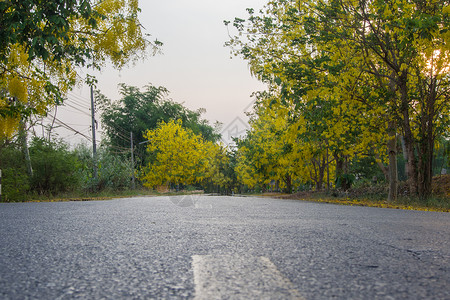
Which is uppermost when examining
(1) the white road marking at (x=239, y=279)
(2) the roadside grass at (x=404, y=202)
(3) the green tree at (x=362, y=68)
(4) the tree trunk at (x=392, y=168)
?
(3) the green tree at (x=362, y=68)

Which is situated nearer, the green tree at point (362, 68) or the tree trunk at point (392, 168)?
the green tree at point (362, 68)

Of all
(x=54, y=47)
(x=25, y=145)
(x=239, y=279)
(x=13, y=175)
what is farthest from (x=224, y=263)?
(x=25, y=145)

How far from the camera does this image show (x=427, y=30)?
905cm

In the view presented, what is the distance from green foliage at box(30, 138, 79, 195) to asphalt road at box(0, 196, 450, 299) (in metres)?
14.5

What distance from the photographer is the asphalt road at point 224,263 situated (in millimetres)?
2355

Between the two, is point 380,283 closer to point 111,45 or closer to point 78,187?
point 111,45

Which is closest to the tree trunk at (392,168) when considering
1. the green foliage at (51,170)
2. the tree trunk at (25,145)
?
the green foliage at (51,170)

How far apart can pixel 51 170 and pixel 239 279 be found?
59.9 ft

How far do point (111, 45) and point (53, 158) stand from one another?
626cm

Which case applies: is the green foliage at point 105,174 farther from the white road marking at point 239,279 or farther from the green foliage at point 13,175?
the white road marking at point 239,279

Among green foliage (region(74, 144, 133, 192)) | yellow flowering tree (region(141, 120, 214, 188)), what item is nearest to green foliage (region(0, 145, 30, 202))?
green foliage (region(74, 144, 133, 192))

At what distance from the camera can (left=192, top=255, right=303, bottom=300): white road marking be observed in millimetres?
2280

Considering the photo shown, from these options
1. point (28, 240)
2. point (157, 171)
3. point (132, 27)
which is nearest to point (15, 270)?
point (28, 240)

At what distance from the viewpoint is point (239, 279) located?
263 cm
